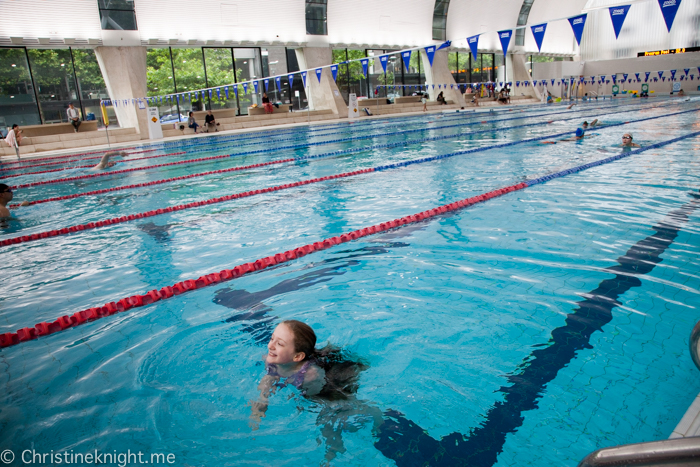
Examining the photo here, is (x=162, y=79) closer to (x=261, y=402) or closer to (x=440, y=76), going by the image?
(x=440, y=76)

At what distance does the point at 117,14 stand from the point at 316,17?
852cm

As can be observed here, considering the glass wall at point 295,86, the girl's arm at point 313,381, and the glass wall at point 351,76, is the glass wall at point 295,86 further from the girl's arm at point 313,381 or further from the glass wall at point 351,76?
the girl's arm at point 313,381

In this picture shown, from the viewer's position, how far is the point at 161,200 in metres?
6.82

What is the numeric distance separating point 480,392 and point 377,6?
24.7 m

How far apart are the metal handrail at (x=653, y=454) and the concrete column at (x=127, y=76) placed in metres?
19.9

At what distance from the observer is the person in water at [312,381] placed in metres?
2.01

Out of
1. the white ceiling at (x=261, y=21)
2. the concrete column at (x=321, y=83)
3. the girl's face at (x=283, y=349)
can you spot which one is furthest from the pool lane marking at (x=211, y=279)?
the concrete column at (x=321, y=83)

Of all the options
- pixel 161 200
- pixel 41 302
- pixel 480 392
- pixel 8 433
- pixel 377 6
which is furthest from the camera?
pixel 377 6

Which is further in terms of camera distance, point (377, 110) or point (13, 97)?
point (377, 110)

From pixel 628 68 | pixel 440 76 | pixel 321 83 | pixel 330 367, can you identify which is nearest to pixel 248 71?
pixel 321 83

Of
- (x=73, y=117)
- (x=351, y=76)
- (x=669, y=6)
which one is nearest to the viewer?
(x=669, y=6)

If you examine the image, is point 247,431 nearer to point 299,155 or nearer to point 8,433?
point 8,433

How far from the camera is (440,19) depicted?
2684 cm

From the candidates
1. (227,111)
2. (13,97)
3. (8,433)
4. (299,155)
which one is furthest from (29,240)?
(227,111)
